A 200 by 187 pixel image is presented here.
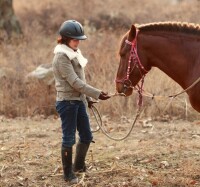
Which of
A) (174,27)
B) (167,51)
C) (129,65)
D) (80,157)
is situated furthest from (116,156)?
(174,27)

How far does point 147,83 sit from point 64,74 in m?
4.48

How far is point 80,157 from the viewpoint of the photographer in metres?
5.45

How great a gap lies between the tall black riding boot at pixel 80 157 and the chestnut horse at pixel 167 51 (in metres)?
1.00

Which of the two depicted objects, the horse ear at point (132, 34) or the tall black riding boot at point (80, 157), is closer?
the horse ear at point (132, 34)

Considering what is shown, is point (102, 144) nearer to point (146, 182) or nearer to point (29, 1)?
point (146, 182)

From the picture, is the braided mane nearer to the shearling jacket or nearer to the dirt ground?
the shearling jacket

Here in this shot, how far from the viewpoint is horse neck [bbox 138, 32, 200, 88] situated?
4801 millimetres

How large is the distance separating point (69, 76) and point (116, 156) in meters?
1.73

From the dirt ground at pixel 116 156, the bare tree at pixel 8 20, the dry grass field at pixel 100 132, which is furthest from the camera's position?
the bare tree at pixel 8 20

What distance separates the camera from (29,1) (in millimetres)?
20500

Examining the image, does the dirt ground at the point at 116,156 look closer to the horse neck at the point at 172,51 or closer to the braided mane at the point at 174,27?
the horse neck at the point at 172,51

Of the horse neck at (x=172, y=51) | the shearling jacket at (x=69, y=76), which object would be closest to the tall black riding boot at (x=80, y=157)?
the shearling jacket at (x=69, y=76)

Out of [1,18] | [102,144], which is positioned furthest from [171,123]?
[1,18]

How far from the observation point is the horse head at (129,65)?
480 centimetres
